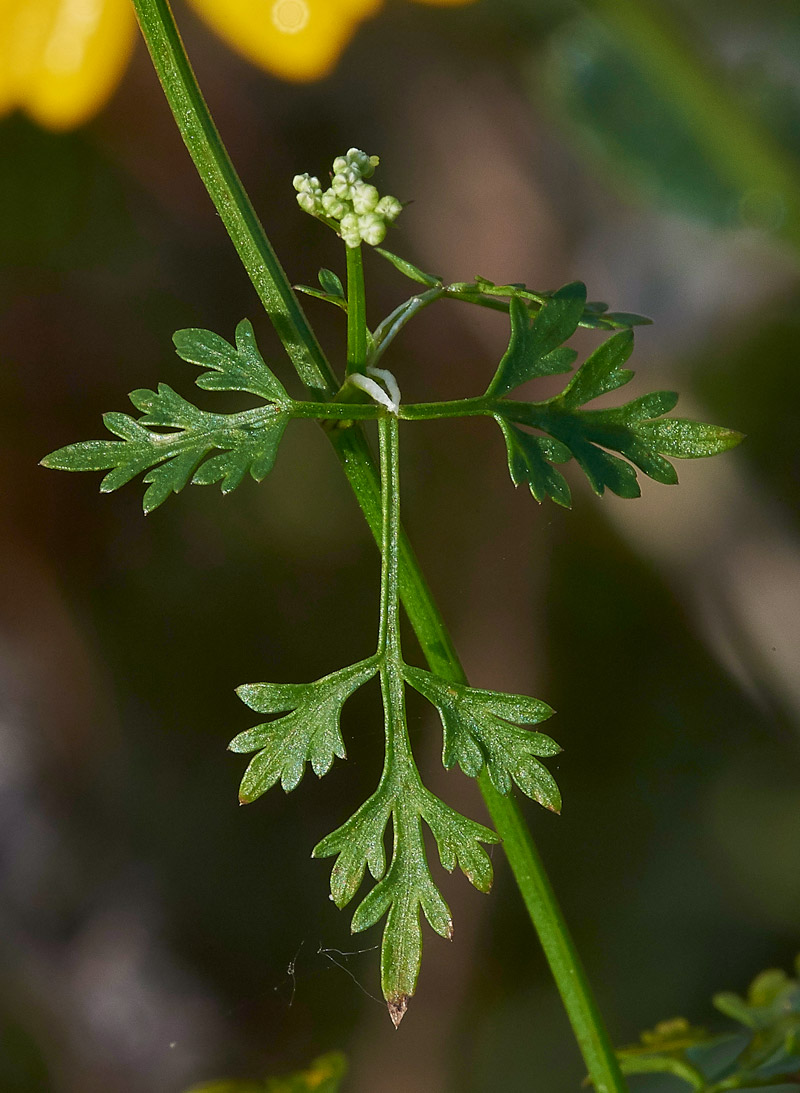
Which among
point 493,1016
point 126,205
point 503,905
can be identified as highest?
point 126,205

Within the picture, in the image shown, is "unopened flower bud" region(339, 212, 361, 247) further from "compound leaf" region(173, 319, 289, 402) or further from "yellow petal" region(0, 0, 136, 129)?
"yellow petal" region(0, 0, 136, 129)

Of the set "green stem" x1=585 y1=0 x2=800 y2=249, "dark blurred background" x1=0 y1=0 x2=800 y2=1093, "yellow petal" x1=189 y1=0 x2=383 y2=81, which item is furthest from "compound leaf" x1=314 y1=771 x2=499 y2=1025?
"yellow petal" x1=189 y1=0 x2=383 y2=81

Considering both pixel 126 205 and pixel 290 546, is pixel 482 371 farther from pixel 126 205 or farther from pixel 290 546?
pixel 126 205

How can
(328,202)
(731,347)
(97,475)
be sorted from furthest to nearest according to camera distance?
(731,347)
(97,475)
(328,202)

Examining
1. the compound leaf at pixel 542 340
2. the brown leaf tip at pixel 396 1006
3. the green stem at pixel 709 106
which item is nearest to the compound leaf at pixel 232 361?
the compound leaf at pixel 542 340

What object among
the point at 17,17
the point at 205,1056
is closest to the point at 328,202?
the point at 17,17

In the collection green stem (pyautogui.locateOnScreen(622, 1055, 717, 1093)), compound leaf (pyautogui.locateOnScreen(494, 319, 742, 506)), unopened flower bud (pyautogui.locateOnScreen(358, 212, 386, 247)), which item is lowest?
green stem (pyautogui.locateOnScreen(622, 1055, 717, 1093))

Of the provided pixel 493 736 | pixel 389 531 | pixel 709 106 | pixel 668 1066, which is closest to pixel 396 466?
pixel 389 531
